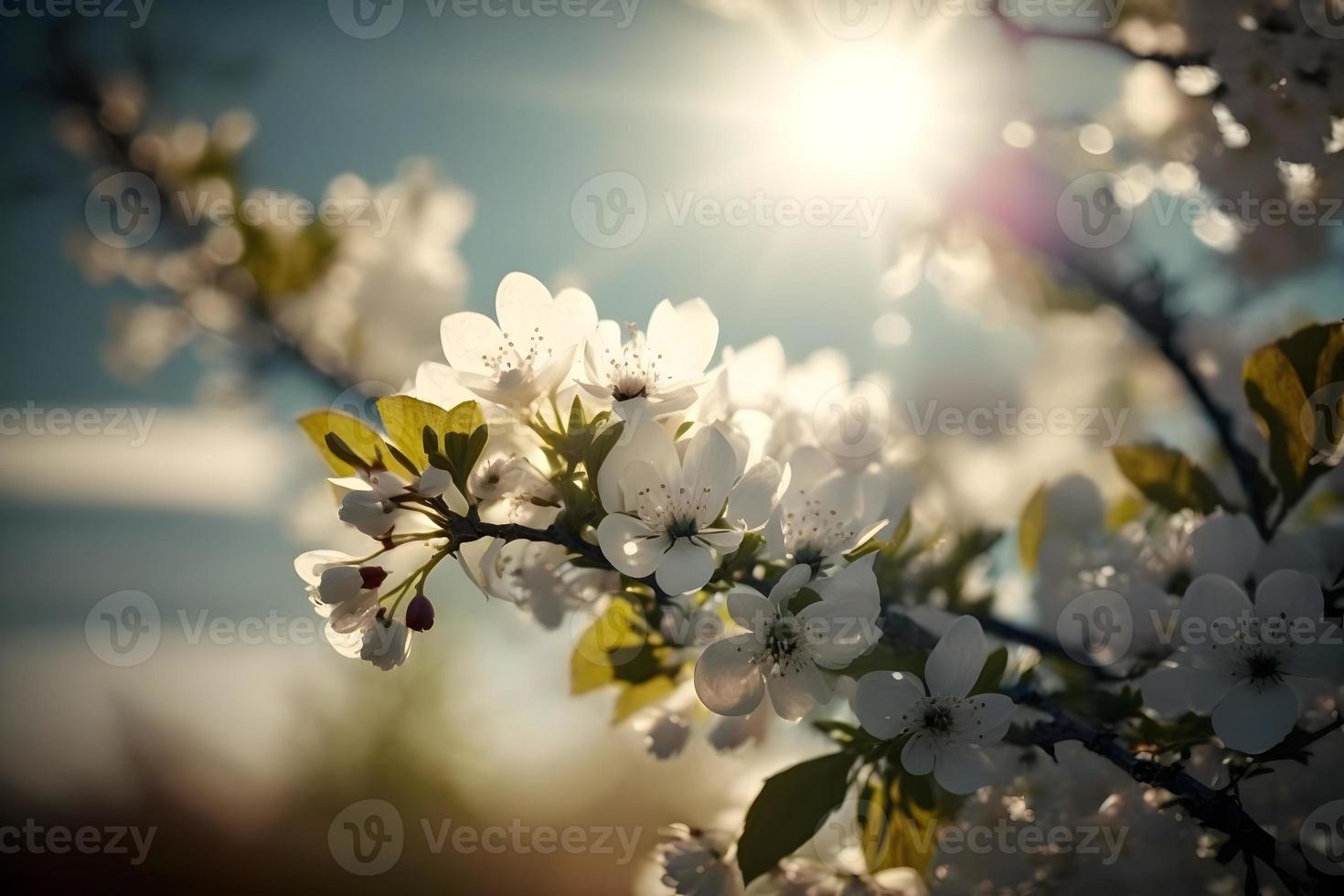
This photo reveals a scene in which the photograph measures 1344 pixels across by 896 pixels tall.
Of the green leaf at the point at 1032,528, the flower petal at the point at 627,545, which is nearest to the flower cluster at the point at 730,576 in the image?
the flower petal at the point at 627,545

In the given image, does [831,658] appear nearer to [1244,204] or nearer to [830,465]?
[830,465]

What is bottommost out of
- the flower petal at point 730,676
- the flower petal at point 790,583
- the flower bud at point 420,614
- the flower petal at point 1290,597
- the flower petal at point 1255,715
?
the flower petal at point 1255,715

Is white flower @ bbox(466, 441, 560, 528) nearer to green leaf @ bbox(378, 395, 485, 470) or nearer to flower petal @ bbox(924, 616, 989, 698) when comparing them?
green leaf @ bbox(378, 395, 485, 470)

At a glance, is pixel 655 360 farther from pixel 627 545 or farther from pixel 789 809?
pixel 789 809

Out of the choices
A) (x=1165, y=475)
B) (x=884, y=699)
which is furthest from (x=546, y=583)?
(x=1165, y=475)

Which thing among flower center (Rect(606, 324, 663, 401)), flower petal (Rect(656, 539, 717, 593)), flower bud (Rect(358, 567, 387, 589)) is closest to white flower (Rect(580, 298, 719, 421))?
flower center (Rect(606, 324, 663, 401))

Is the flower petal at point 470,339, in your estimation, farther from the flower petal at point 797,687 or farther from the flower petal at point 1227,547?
the flower petal at point 1227,547
